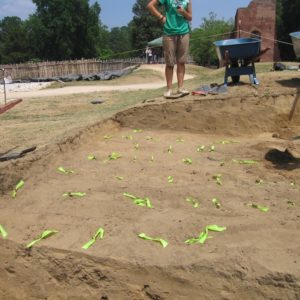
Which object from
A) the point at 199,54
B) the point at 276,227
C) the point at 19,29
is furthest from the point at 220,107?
the point at 19,29

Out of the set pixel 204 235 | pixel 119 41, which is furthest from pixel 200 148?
pixel 119 41

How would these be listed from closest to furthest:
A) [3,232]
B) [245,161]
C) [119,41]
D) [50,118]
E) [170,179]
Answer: [3,232], [170,179], [245,161], [50,118], [119,41]

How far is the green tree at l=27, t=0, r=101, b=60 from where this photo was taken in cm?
6225

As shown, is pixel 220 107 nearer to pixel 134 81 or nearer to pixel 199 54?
pixel 134 81

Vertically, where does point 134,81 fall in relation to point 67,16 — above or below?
below

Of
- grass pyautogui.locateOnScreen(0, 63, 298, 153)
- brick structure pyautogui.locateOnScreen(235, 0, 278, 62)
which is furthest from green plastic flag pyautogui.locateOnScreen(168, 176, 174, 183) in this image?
brick structure pyautogui.locateOnScreen(235, 0, 278, 62)

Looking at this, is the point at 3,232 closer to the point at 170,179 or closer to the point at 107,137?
the point at 170,179

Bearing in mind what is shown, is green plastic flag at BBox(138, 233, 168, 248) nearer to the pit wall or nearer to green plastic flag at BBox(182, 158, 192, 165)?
green plastic flag at BBox(182, 158, 192, 165)

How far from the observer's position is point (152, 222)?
3.30 meters

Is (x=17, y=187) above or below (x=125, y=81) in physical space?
above

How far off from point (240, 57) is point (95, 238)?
18.7 feet

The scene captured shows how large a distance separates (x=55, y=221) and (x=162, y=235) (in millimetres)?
838

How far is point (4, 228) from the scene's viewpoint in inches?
134

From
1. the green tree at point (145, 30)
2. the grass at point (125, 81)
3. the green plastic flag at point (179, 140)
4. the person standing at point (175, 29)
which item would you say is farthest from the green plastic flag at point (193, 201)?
the green tree at point (145, 30)
